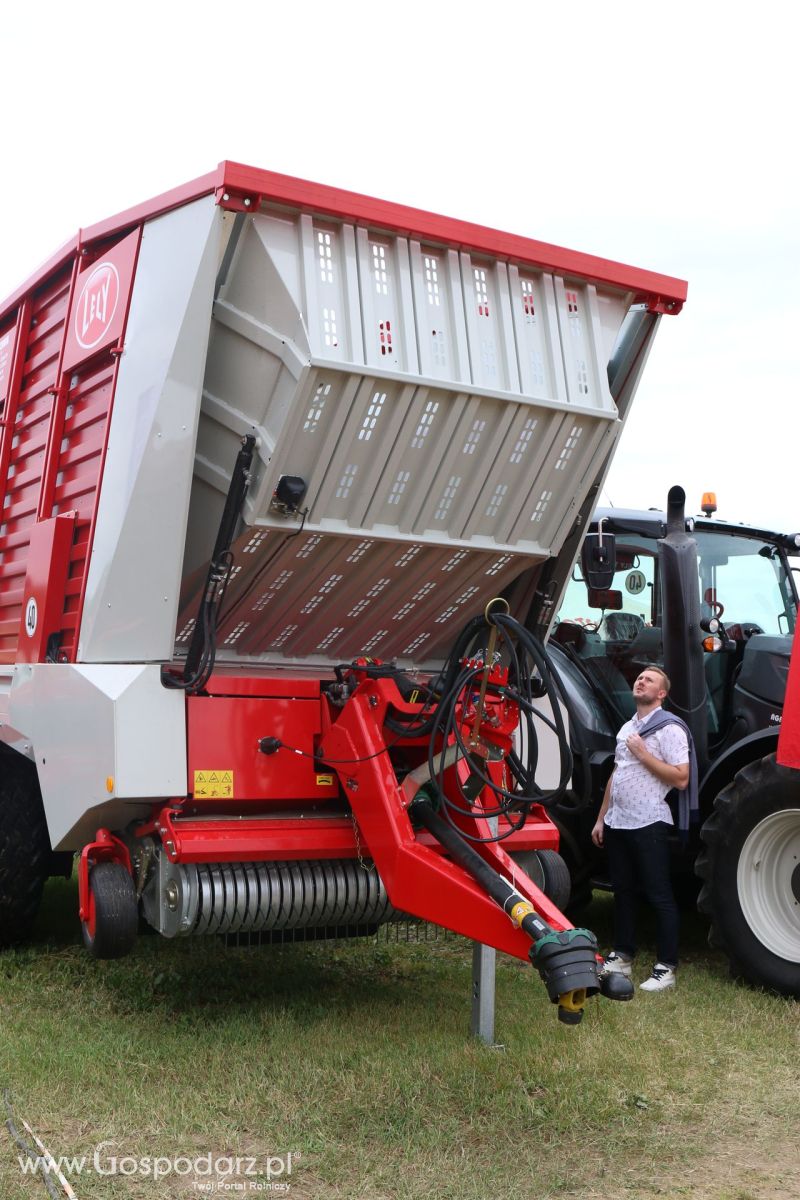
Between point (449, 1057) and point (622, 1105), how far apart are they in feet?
2.06

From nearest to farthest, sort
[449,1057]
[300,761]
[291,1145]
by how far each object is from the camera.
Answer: [291,1145] < [449,1057] < [300,761]

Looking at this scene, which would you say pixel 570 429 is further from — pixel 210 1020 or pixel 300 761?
pixel 210 1020

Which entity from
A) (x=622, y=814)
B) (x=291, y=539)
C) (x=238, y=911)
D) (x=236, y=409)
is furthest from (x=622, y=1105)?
(x=236, y=409)

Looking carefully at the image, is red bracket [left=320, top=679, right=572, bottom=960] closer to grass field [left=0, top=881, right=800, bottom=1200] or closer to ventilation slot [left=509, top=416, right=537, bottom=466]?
grass field [left=0, top=881, right=800, bottom=1200]

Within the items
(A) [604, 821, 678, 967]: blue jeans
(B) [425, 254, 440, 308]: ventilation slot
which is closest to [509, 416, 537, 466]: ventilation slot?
(B) [425, 254, 440, 308]: ventilation slot

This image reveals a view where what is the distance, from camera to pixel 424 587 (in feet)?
16.4

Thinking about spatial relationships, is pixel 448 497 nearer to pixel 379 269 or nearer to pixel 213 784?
pixel 379 269

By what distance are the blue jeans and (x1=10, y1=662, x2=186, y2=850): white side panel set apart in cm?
219

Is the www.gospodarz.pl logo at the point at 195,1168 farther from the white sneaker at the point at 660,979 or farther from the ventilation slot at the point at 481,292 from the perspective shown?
the ventilation slot at the point at 481,292

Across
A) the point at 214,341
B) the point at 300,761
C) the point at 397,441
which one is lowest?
the point at 300,761

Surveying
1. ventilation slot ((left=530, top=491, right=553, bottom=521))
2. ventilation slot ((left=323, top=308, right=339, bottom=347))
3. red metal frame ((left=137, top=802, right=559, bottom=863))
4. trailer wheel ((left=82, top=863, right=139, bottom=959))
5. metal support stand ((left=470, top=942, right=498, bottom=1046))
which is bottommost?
metal support stand ((left=470, top=942, right=498, bottom=1046))

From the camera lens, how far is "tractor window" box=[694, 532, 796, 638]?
6.25m

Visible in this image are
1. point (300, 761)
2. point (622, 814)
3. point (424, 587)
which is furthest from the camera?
point (622, 814)

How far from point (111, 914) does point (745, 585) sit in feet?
12.0
